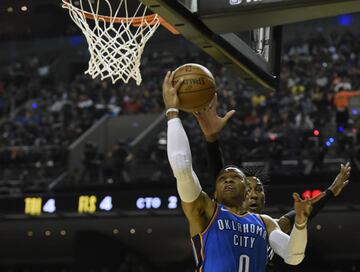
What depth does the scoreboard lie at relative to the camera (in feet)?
43.6

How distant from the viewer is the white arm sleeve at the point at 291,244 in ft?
12.0

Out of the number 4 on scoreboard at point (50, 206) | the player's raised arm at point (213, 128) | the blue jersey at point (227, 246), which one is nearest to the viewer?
the blue jersey at point (227, 246)

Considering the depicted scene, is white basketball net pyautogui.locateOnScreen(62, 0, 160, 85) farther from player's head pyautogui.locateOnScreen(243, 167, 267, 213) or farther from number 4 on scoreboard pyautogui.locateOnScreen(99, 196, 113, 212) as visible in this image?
number 4 on scoreboard pyautogui.locateOnScreen(99, 196, 113, 212)

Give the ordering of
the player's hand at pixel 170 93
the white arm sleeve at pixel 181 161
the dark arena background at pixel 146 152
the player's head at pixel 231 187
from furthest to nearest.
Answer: the dark arena background at pixel 146 152, the player's head at pixel 231 187, the player's hand at pixel 170 93, the white arm sleeve at pixel 181 161

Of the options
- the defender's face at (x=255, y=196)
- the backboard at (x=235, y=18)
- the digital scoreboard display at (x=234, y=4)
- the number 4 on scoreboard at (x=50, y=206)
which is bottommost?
the defender's face at (x=255, y=196)

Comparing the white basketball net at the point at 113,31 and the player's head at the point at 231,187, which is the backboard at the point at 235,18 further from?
the player's head at the point at 231,187

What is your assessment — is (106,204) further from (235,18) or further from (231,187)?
(231,187)

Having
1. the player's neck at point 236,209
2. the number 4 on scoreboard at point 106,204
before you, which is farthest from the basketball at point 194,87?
the number 4 on scoreboard at point 106,204

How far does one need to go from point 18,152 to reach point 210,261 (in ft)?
41.0

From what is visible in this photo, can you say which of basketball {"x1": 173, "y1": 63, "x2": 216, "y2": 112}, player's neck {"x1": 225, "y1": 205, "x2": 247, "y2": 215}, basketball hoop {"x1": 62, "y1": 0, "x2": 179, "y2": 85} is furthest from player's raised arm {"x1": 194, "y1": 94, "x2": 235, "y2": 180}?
basketball hoop {"x1": 62, "y1": 0, "x2": 179, "y2": 85}

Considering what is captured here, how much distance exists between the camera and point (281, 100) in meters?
15.1

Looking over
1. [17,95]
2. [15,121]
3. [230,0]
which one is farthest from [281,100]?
[230,0]

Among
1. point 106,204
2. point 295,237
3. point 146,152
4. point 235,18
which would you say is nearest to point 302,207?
point 295,237

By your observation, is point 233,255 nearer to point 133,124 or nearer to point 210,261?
point 210,261
